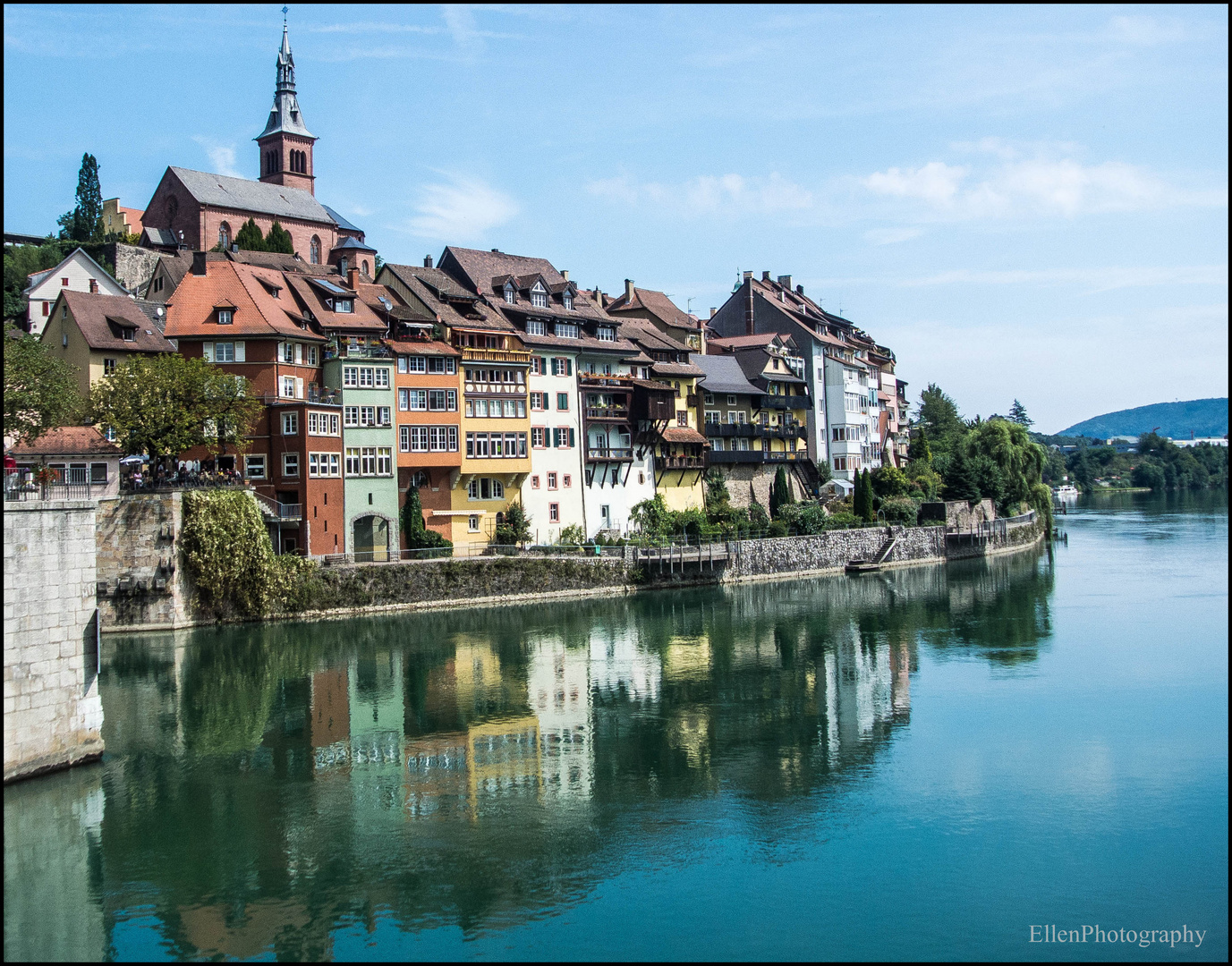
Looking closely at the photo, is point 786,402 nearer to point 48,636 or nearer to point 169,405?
point 169,405

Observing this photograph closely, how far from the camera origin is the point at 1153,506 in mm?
129750

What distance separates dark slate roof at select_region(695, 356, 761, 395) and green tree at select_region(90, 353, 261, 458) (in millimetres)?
37517

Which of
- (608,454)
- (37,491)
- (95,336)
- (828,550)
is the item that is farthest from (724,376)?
(37,491)

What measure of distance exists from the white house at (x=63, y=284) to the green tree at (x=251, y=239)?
39.7ft

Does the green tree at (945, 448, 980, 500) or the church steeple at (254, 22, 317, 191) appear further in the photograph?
the church steeple at (254, 22, 317, 191)

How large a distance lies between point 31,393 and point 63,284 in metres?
37.8

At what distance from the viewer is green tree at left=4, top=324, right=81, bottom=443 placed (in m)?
43.0

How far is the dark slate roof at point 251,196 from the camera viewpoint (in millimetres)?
95250

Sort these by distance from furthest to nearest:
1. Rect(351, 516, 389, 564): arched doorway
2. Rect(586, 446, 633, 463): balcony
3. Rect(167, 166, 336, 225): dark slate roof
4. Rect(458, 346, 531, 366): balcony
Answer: Rect(167, 166, 336, 225): dark slate roof
Rect(586, 446, 633, 463): balcony
Rect(458, 346, 531, 366): balcony
Rect(351, 516, 389, 564): arched doorway

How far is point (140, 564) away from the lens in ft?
157

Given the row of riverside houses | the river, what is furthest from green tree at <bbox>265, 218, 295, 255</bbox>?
the river

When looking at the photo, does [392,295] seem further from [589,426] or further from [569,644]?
[569,644]

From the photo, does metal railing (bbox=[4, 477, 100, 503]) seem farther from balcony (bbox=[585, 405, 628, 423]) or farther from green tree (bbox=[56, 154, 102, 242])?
green tree (bbox=[56, 154, 102, 242])

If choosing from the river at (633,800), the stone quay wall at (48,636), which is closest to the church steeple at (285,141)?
the river at (633,800)
